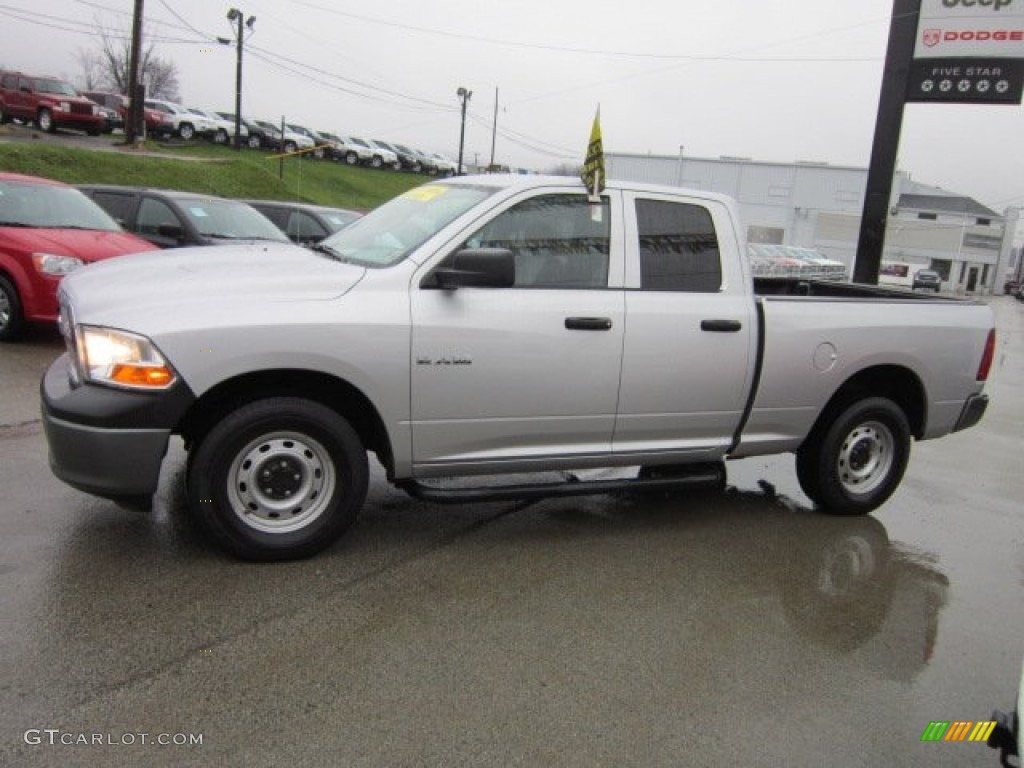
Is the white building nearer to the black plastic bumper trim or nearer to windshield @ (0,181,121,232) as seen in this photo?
windshield @ (0,181,121,232)

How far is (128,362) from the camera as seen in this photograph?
3.60 meters

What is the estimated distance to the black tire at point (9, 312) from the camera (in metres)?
8.12

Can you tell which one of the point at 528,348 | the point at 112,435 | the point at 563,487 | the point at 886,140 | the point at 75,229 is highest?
the point at 886,140

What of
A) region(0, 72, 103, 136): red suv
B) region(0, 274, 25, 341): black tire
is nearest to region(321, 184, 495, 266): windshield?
region(0, 274, 25, 341): black tire

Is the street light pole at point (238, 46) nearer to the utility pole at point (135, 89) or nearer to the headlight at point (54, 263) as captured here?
the utility pole at point (135, 89)

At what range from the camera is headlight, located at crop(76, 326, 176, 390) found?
3592 mm

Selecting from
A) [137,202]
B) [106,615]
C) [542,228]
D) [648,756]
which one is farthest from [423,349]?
[137,202]

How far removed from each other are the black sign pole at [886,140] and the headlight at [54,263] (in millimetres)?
9109

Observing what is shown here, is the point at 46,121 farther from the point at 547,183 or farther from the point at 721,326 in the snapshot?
the point at 721,326

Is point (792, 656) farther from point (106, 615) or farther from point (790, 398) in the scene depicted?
point (106, 615)

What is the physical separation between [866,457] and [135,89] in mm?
28264

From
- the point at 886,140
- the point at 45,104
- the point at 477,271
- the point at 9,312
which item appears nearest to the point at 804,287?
the point at 477,271

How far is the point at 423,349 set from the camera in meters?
4.02

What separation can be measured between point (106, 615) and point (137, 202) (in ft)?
28.2
